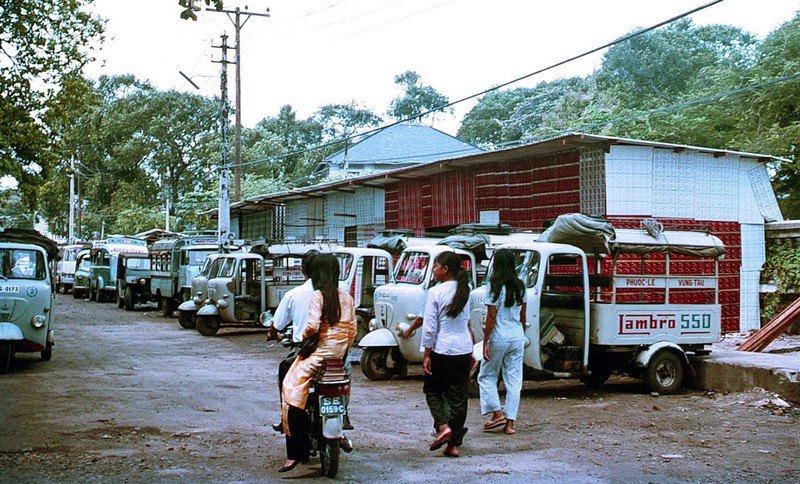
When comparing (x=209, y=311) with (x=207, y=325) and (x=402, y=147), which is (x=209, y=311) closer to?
(x=207, y=325)

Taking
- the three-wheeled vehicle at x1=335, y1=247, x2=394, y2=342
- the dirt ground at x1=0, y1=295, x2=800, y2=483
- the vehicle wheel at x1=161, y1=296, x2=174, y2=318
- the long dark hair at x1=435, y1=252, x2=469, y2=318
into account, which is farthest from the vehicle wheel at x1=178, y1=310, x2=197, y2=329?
the long dark hair at x1=435, y1=252, x2=469, y2=318

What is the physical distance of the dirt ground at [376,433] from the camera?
21.0 feet

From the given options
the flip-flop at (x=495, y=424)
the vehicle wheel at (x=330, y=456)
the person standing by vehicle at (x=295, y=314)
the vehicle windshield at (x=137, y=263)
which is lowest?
the flip-flop at (x=495, y=424)

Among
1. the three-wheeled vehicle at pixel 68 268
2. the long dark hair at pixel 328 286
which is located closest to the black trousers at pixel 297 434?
the long dark hair at pixel 328 286

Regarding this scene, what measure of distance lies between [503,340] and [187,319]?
592 inches

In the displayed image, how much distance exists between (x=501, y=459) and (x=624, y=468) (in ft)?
3.25

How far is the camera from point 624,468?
21.5 feet

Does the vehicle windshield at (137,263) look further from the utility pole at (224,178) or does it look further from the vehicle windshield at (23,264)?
the vehicle windshield at (23,264)

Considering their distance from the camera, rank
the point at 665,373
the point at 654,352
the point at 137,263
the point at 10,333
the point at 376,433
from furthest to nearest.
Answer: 1. the point at 137,263
2. the point at 10,333
3. the point at 665,373
4. the point at 654,352
5. the point at 376,433

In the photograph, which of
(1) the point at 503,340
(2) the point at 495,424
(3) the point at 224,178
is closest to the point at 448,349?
(1) the point at 503,340

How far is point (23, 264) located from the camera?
13.0 metres

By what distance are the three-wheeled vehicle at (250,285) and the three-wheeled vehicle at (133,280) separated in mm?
10384

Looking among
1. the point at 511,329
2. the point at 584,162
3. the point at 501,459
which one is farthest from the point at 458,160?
the point at 501,459

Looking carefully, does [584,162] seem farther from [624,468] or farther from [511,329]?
[624,468]
